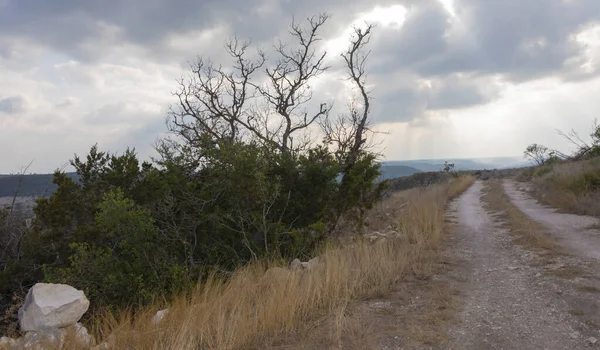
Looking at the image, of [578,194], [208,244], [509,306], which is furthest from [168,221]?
[578,194]

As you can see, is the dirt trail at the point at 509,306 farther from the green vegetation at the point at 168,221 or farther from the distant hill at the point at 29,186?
the distant hill at the point at 29,186

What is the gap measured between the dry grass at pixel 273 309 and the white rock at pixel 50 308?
357 millimetres

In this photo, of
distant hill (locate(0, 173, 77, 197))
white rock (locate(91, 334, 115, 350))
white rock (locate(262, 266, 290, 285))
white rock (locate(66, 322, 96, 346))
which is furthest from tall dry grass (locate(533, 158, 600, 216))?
distant hill (locate(0, 173, 77, 197))

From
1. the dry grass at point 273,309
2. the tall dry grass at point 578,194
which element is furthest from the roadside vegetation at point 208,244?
the tall dry grass at point 578,194

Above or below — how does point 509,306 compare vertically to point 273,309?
below

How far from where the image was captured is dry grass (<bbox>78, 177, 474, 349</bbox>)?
376cm

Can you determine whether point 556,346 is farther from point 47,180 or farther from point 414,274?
point 47,180

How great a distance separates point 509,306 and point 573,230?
5624 millimetres

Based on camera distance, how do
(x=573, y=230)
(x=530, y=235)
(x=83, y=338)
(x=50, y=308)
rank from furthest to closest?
(x=573, y=230) < (x=530, y=235) < (x=50, y=308) < (x=83, y=338)

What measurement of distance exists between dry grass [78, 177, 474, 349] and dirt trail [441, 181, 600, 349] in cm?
84

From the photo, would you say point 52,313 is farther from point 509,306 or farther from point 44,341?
point 509,306

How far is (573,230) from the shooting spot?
874cm

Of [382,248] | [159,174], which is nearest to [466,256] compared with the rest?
[382,248]

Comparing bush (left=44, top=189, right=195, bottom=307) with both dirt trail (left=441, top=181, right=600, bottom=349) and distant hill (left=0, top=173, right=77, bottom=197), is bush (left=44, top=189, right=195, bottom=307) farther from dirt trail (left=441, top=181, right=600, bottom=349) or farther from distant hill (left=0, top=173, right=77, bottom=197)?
dirt trail (left=441, top=181, right=600, bottom=349)
